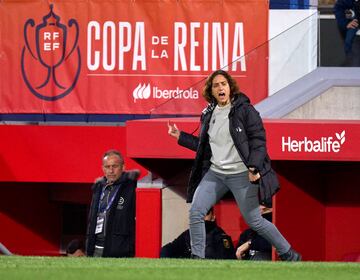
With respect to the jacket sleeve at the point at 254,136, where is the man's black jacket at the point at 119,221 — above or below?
below

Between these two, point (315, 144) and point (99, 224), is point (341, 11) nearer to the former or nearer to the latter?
point (315, 144)

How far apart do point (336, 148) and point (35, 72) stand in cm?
618

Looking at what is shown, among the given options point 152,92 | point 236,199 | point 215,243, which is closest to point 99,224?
point 215,243

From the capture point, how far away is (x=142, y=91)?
1959cm

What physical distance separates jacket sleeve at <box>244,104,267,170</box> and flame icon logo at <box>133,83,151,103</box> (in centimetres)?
820

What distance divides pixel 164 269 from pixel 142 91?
31.0 feet

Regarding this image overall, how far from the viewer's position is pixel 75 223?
22391 mm

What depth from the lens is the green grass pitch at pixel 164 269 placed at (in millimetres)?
9859

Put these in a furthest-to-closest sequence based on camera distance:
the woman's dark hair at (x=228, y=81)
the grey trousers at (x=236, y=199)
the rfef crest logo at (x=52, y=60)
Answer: the rfef crest logo at (x=52, y=60) → the woman's dark hair at (x=228, y=81) → the grey trousers at (x=236, y=199)

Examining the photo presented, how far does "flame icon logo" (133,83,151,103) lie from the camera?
19547mm

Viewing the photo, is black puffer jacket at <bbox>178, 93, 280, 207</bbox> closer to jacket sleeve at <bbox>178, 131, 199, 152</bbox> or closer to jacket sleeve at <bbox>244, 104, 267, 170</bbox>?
jacket sleeve at <bbox>244, 104, 267, 170</bbox>

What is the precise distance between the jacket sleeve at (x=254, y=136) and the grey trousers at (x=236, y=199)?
0.26 meters

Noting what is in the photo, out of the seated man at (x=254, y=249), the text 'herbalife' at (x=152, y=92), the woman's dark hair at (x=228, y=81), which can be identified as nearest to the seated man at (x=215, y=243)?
the seated man at (x=254, y=249)

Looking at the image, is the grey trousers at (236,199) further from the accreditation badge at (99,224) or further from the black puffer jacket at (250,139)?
the accreditation badge at (99,224)
